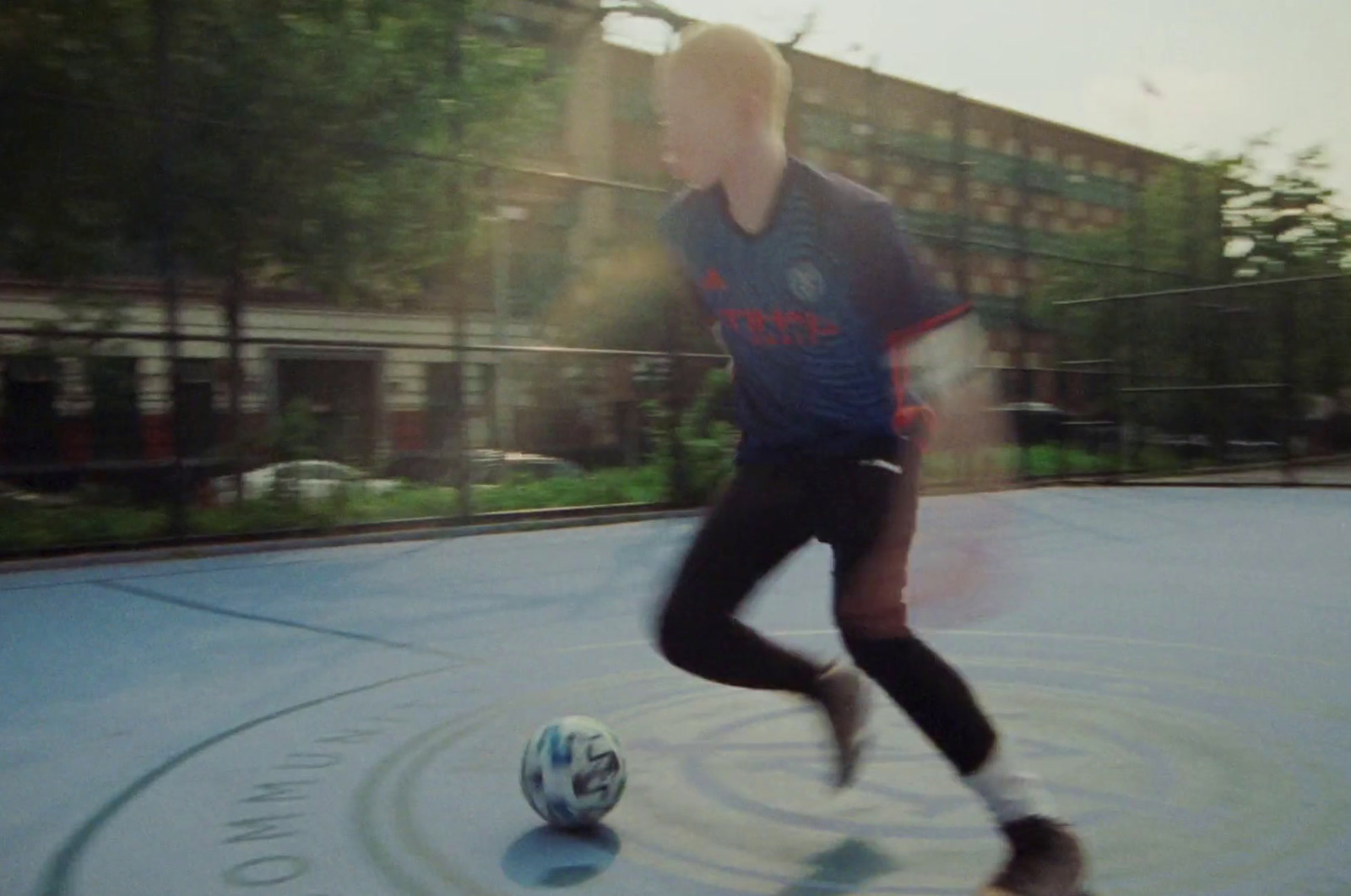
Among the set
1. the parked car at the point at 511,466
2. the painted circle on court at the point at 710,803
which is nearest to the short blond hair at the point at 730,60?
the painted circle on court at the point at 710,803

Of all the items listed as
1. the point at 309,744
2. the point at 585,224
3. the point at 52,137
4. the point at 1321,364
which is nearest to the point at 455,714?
the point at 309,744

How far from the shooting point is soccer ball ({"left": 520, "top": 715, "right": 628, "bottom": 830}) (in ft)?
9.35

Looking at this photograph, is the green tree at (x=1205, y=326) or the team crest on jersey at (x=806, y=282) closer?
the team crest on jersey at (x=806, y=282)

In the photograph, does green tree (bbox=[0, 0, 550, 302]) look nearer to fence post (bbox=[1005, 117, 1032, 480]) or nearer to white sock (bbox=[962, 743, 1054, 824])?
fence post (bbox=[1005, 117, 1032, 480])

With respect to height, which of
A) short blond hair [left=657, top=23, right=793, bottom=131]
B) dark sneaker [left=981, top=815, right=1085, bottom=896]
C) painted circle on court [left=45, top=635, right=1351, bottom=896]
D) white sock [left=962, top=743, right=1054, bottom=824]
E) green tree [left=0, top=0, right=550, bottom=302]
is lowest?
painted circle on court [left=45, top=635, right=1351, bottom=896]

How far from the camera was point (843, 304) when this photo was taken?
2535mm

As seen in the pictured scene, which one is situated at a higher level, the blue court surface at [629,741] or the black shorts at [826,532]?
the black shorts at [826,532]

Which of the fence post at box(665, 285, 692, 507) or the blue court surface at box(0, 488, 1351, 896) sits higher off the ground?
the fence post at box(665, 285, 692, 507)

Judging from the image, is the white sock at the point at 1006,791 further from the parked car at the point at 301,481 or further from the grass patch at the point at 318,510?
the parked car at the point at 301,481

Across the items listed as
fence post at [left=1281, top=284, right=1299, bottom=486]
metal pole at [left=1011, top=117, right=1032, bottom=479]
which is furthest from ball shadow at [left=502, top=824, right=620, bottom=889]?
fence post at [left=1281, top=284, right=1299, bottom=486]

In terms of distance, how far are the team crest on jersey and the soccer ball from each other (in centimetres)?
107

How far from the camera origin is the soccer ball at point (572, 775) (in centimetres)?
285

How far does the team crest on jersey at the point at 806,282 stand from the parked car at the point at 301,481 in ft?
24.6

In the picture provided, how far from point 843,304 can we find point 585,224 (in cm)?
1251
